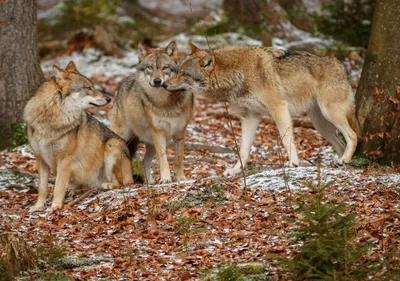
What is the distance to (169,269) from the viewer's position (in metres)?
7.16

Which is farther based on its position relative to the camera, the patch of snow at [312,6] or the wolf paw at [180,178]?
the patch of snow at [312,6]

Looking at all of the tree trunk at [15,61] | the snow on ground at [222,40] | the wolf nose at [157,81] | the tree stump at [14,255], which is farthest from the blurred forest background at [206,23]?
the tree stump at [14,255]

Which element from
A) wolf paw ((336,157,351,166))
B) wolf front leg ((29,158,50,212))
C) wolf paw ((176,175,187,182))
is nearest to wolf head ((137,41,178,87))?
wolf paw ((176,175,187,182))

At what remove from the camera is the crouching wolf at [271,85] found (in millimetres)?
10719

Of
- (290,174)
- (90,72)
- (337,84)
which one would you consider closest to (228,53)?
(337,84)

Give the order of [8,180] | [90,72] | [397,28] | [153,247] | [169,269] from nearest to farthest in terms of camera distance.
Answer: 1. [169,269]
2. [153,247]
3. [397,28]
4. [8,180]
5. [90,72]

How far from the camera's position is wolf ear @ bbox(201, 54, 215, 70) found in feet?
35.1

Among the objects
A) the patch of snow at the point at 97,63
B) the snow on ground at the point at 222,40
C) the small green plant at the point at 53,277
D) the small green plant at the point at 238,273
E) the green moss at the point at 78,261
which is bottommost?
the small green plant at the point at 238,273

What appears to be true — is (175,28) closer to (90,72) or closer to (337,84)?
(90,72)

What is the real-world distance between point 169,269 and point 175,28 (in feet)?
58.8

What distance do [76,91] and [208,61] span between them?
204 cm

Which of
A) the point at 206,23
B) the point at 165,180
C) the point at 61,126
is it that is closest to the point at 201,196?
the point at 165,180

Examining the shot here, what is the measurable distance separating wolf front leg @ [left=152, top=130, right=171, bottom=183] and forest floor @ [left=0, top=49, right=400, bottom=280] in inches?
20.8

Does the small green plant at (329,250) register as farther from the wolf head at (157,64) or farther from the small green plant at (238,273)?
the wolf head at (157,64)
